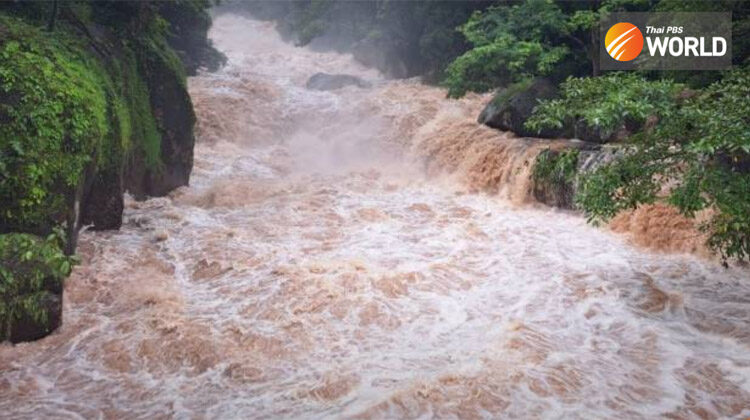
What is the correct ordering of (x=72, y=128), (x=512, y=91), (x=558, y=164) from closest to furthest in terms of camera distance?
(x=558, y=164), (x=72, y=128), (x=512, y=91)

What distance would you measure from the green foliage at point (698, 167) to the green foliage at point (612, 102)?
0.14 feet

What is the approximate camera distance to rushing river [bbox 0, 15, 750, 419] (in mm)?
4840

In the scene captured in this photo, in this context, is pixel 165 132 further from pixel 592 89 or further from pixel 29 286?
pixel 592 89

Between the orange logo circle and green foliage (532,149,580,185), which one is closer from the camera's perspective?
green foliage (532,149,580,185)

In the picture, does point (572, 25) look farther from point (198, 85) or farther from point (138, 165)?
point (198, 85)

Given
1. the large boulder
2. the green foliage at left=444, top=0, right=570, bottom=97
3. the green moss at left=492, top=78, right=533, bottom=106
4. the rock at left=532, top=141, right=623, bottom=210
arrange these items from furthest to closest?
the green foliage at left=444, top=0, right=570, bottom=97, the green moss at left=492, top=78, right=533, bottom=106, the large boulder, the rock at left=532, top=141, right=623, bottom=210

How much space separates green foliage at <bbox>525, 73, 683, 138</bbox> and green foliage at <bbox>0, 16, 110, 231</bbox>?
5503mm

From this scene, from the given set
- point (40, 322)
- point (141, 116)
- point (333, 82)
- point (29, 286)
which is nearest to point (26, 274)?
point (29, 286)

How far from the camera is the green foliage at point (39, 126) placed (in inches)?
241

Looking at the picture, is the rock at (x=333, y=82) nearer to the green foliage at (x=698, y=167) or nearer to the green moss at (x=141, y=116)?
the green moss at (x=141, y=116)

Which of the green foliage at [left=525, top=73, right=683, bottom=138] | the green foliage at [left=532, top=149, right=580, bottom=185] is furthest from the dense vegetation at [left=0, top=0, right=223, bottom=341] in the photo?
the green foliage at [left=525, top=73, right=683, bottom=138]

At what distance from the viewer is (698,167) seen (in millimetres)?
4754

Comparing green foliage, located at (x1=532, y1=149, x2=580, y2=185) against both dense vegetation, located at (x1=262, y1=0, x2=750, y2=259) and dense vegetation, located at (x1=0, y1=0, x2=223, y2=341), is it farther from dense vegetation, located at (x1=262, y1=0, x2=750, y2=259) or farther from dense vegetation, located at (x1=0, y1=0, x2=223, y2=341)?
dense vegetation, located at (x1=0, y1=0, x2=223, y2=341)

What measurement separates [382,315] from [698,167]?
359 cm
